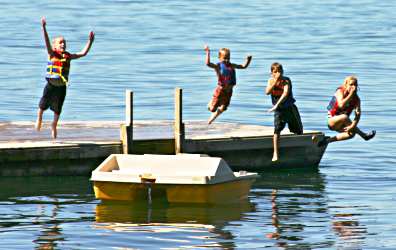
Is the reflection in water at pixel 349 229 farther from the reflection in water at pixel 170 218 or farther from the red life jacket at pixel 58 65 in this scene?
the red life jacket at pixel 58 65

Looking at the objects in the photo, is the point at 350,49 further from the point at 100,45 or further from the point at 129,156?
the point at 129,156

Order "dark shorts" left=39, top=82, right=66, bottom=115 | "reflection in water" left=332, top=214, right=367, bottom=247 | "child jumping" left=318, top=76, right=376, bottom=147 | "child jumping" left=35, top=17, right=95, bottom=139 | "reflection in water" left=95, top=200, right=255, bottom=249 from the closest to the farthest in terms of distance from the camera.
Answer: "reflection in water" left=332, top=214, right=367, bottom=247
"reflection in water" left=95, top=200, right=255, bottom=249
"child jumping" left=318, top=76, right=376, bottom=147
"child jumping" left=35, top=17, right=95, bottom=139
"dark shorts" left=39, top=82, right=66, bottom=115

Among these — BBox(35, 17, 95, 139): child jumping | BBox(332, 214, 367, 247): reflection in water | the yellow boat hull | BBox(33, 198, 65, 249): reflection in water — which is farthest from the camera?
BBox(35, 17, 95, 139): child jumping

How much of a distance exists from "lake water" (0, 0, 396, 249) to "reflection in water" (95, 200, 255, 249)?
30 mm

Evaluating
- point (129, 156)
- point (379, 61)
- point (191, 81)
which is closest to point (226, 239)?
point (129, 156)

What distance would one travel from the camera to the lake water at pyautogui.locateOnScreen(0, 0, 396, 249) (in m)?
22.1

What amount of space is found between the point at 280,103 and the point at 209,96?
1668cm

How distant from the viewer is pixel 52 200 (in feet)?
81.1

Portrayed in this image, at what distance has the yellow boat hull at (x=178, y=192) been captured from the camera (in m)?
23.5

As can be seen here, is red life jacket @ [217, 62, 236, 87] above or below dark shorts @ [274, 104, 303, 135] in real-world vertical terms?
above

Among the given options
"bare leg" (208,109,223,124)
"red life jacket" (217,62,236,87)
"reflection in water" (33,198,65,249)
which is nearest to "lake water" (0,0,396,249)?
"reflection in water" (33,198,65,249)

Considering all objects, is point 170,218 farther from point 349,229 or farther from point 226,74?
point 226,74

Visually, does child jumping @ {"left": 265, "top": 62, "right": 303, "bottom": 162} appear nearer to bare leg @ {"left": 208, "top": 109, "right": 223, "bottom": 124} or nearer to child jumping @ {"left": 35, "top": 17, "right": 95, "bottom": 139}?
bare leg @ {"left": 208, "top": 109, "right": 223, "bottom": 124}

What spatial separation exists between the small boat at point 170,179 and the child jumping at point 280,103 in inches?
65.8
